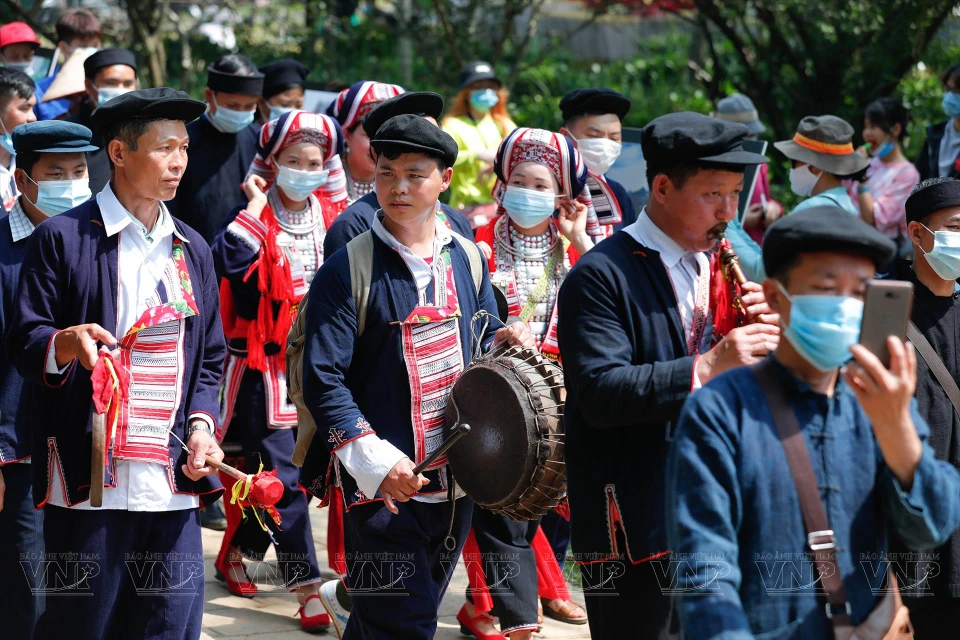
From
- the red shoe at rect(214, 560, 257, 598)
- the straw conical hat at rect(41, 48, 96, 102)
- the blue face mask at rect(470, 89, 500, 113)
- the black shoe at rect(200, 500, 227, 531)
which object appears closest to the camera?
the red shoe at rect(214, 560, 257, 598)

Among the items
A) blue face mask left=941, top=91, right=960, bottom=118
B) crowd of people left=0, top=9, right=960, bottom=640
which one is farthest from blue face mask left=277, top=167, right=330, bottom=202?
blue face mask left=941, top=91, right=960, bottom=118

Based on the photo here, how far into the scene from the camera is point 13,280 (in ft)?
16.4

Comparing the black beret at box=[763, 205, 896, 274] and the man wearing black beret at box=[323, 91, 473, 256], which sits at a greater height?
the man wearing black beret at box=[323, 91, 473, 256]

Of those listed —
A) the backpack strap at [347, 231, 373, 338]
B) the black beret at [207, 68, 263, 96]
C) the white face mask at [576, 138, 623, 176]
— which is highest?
the black beret at [207, 68, 263, 96]

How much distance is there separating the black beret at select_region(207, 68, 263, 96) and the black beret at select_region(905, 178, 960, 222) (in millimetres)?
4283

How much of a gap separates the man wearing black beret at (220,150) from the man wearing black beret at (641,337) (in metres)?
4.06

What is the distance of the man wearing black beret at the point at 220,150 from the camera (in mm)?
7465

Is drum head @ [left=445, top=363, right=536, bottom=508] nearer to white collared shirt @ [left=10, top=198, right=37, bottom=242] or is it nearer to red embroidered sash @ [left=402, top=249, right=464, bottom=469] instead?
red embroidered sash @ [left=402, top=249, right=464, bottom=469]

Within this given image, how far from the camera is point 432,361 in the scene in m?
4.51

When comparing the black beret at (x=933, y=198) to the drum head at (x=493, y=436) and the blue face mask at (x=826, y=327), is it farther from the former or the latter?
the blue face mask at (x=826, y=327)

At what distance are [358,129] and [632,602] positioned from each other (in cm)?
380

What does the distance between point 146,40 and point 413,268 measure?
29.6 feet

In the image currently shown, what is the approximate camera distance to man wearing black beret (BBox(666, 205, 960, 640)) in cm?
280

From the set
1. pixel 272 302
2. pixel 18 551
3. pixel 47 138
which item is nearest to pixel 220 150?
pixel 272 302
